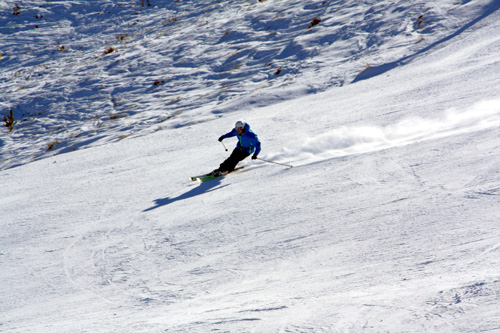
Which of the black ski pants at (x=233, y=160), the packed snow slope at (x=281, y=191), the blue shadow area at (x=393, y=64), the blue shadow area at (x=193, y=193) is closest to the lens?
the packed snow slope at (x=281, y=191)

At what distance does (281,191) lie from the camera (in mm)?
7223

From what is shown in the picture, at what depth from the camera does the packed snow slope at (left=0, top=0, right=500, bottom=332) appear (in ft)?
13.7

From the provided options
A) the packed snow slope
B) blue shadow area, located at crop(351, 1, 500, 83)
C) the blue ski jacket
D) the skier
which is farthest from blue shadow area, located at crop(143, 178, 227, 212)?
blue shadow area, located at crop(351, 1, 500, 83)

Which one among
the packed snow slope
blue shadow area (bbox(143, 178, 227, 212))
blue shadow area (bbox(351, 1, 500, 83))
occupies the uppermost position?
blue shadow area (bbox(351, 1, 500, 83))

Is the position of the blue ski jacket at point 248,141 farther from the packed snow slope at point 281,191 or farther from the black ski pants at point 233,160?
the packed snow slope at point 281,191

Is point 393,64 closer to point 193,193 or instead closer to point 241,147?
point 241,147

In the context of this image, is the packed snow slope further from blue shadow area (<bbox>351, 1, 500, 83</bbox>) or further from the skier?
the skier

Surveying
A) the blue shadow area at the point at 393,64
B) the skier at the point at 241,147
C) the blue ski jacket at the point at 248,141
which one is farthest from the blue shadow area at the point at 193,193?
the blue shadow area at the point at 393,64

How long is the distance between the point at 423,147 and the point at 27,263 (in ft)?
21.5

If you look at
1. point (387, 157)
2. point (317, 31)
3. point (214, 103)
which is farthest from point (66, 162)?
point (317, 31)

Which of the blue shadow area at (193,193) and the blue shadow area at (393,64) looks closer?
the blue shadow area at (193,193)

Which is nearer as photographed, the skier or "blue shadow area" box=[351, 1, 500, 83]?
the skier

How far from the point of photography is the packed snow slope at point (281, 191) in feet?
13.7

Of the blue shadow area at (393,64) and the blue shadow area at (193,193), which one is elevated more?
the blue shadow area at (393,64)
